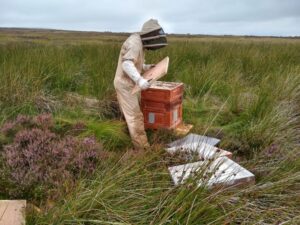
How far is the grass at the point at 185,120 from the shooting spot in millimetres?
3203

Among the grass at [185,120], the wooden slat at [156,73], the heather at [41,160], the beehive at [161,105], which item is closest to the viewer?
the grass at [185,120]

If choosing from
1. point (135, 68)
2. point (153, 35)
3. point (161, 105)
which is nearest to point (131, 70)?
point (135, 68)

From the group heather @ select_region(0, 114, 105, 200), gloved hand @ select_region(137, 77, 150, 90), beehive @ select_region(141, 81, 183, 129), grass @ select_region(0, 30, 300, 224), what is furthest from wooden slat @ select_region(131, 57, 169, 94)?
heather @ select_region(0, 114, 105, 200)

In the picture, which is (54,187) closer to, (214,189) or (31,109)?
(214,189)

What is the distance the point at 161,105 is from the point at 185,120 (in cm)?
127

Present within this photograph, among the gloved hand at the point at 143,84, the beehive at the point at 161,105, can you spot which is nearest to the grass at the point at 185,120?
the beehive at the point at 161,105

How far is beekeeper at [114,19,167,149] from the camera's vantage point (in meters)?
5.63

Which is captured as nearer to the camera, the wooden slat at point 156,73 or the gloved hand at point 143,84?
the gloved hand at point 143,84

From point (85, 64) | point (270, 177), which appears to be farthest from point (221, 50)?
point (270, 177)

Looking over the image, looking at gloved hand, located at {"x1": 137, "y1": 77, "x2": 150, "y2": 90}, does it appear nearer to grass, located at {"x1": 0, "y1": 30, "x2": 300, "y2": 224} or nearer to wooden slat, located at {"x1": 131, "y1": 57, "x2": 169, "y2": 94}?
wooden slat, located at {"x1": 131, "y1": 57, "x2": 169, "y2": 94}

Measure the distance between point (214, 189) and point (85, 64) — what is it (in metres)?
6.97

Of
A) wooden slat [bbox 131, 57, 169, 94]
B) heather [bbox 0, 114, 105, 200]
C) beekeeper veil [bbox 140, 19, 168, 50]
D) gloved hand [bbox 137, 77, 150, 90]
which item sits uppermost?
beekeeper veil [bbox 140, 19, 168, 50]

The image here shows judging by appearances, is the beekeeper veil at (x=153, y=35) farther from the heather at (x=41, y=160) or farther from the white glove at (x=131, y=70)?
the heather at (x=41, y=160)

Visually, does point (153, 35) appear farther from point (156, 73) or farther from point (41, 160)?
point (41, 160)
